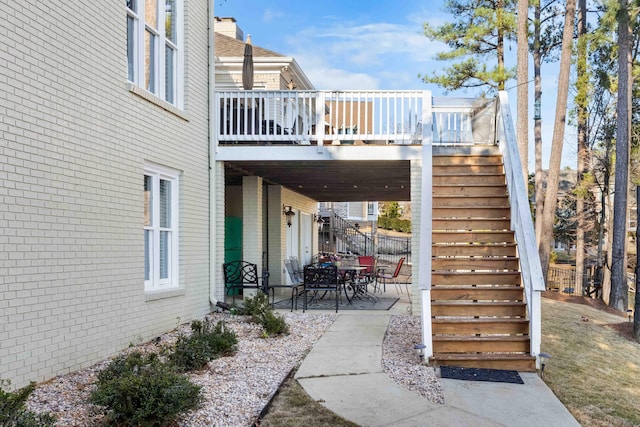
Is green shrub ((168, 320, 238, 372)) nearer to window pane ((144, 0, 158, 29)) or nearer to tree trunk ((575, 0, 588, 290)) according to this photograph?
window pane ((144, 0, 158, 29))

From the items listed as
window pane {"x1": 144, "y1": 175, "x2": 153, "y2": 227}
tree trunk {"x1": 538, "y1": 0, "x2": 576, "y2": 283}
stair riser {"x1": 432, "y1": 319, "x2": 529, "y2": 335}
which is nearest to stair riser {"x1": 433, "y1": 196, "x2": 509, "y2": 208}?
stair riser {"x1": 432, "y1": 319, "x2": 529, "y2": 335}

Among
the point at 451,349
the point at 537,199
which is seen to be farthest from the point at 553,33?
the point at 451,349

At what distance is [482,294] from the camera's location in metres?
6.71

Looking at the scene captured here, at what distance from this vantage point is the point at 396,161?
9.88m

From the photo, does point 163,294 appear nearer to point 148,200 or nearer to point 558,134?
point 148,200

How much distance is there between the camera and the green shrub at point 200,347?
544 centimetres

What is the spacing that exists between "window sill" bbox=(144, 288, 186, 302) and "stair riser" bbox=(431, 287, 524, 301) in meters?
3.68

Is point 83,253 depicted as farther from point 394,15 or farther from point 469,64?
point 394,15

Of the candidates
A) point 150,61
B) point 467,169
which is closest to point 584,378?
point 467,169

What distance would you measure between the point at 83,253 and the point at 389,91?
6.15 m

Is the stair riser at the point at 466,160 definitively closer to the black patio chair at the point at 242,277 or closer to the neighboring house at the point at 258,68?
the black patio chair at the point at 242,277

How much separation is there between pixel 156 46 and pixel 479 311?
571 cm

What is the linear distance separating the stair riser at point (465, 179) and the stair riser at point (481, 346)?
3360mm

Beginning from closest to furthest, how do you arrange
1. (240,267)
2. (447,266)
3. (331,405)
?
(331,405)
(447,266)
(240,267)
